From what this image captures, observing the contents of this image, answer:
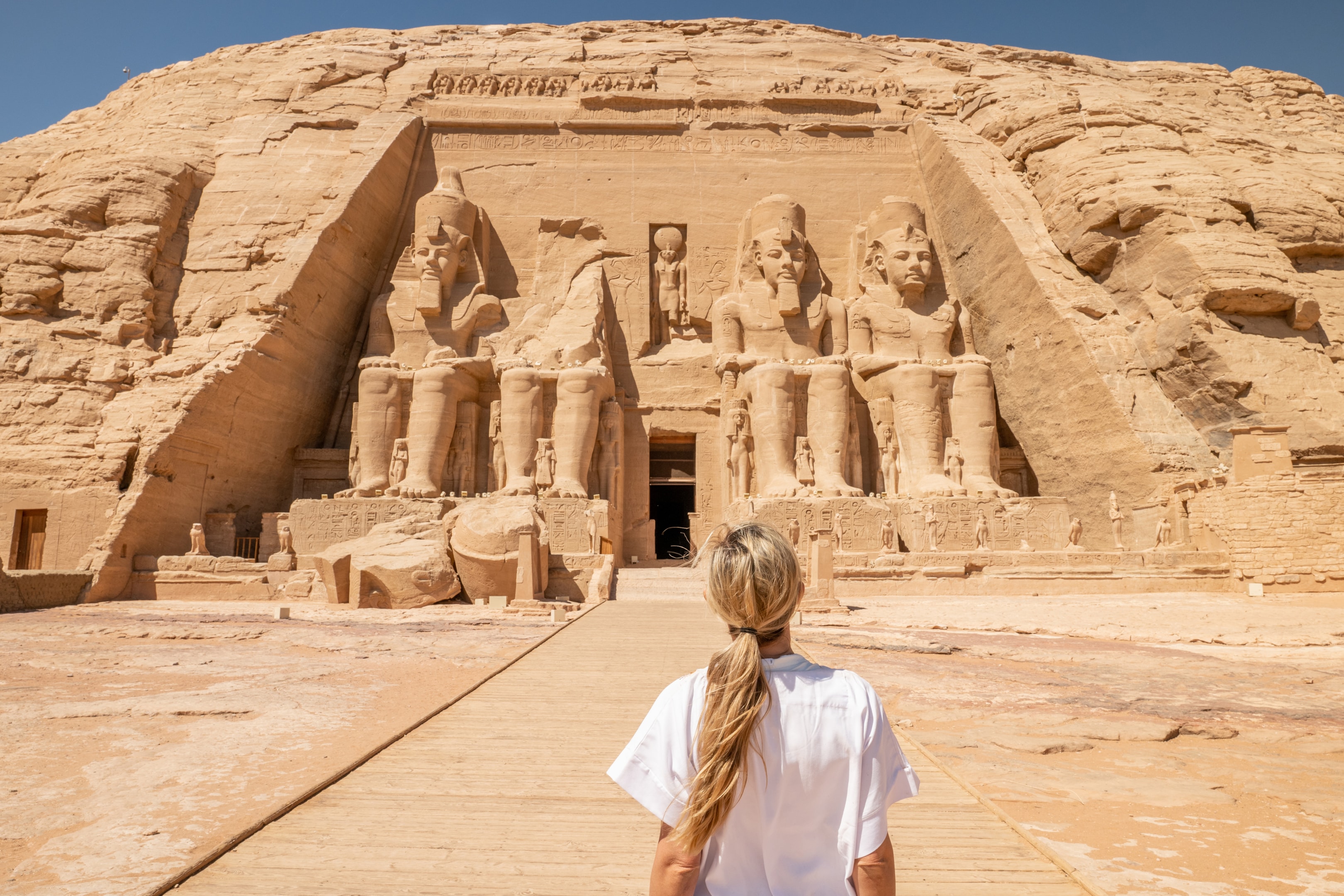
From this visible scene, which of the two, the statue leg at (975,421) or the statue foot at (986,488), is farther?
the statue leg at (975,421)

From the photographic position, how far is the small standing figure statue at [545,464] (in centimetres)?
1180

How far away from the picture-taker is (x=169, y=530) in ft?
33.1

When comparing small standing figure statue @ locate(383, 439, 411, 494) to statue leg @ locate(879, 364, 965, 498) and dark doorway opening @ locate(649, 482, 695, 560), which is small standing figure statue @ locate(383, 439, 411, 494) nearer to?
dark doorway opening @ locate(649, 482, 695, 560)

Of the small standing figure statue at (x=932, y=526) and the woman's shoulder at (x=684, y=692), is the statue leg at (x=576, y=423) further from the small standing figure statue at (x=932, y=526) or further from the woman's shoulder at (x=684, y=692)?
the woman's shoulder at (x=684, y=692)

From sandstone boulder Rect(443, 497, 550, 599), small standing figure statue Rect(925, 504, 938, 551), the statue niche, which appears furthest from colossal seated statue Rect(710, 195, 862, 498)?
sandstone boulder Rect(443, 497, 550, 599)

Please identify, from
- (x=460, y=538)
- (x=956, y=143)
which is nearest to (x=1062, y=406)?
(x=956, y=143)

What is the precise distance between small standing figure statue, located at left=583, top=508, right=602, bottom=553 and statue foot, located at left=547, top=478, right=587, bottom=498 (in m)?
0.52

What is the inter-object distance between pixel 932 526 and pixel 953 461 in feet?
4.95

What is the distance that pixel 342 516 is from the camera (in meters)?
10.8

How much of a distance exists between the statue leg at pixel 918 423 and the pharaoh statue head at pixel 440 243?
22.5 ft

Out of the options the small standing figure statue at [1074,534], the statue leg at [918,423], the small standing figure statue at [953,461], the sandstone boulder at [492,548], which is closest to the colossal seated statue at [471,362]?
the sandstone boulder at [492,548]

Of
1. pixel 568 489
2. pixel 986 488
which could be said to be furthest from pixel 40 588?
pixel 986 488

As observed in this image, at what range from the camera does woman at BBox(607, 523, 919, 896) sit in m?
1.11

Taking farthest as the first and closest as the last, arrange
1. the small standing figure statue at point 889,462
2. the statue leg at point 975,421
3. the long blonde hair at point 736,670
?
the small standing figure statue at point 889,462, the statue leg at point 975,421, the long blonde hair at point 736,670
